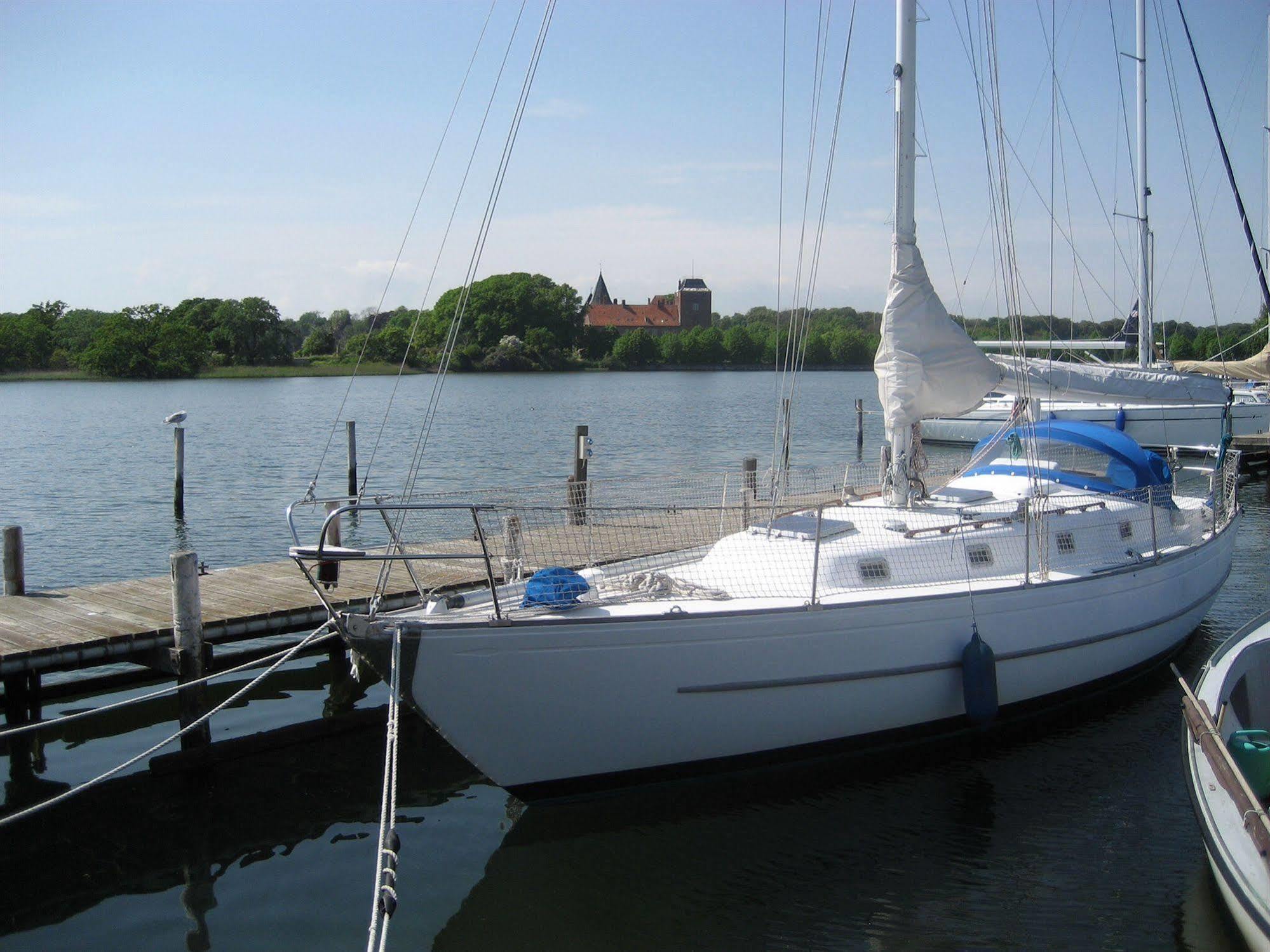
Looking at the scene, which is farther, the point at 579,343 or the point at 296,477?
the point at 579,343

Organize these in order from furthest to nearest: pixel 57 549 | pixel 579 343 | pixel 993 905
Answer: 1. pixel 579 343
2. pixel 57 549
3. pixel 993 905

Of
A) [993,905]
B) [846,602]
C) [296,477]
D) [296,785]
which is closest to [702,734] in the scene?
[846,602]

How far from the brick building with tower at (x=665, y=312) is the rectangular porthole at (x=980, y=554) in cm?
13096

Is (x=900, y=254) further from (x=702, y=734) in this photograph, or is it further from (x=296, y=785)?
(x=296, y=785)

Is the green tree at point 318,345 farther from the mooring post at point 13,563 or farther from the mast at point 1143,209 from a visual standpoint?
the mooring post at point 13,563

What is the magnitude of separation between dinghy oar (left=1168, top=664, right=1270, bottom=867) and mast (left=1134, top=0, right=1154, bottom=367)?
23657mm

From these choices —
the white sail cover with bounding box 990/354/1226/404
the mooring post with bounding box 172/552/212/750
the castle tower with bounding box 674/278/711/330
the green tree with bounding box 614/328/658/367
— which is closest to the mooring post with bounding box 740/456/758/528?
the white sail cover with bounding box 990/354/1226/404

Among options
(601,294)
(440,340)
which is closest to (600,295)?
(601,294)

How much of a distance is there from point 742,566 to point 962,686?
2.10 meters

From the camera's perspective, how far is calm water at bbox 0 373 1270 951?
684cm

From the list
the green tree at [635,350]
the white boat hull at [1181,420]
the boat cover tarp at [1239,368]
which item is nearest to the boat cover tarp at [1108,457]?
the white boat hull at [1181,420]

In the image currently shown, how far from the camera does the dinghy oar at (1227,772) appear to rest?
5.65 m

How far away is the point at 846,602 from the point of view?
825cm

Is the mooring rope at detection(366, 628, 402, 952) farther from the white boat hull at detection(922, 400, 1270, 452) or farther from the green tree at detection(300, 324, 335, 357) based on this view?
the green tree at detection(300, 324, 335, 357)
